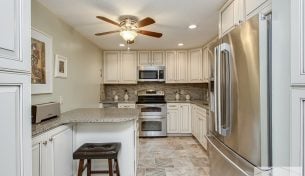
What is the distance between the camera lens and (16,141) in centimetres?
90

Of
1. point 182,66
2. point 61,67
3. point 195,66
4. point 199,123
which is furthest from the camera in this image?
point 182,66

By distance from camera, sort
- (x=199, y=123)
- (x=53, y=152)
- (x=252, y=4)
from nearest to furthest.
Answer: (x=252, y=4), (x=53, y=152), (x=199, y=123)

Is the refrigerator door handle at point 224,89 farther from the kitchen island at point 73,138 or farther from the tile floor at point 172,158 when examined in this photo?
the tile floor at point 172,158

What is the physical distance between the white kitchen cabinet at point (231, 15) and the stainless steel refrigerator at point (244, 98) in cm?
36

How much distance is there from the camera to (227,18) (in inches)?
94.6

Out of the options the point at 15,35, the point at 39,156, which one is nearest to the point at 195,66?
the point at 39,156

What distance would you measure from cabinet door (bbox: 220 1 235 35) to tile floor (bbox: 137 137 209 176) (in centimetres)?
207

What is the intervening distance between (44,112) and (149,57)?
3.77m

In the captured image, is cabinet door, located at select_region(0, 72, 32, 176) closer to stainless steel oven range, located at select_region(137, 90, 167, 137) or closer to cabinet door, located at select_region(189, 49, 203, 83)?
stainless steel oven range, located at select_region(137, 90, 167, 137)

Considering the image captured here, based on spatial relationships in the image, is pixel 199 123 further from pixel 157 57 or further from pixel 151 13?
pixel 151 13

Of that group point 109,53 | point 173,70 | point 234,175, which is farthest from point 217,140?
point 109,53

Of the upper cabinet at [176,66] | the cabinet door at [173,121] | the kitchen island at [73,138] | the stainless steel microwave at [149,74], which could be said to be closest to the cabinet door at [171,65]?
the upper cabinet at [176,66]

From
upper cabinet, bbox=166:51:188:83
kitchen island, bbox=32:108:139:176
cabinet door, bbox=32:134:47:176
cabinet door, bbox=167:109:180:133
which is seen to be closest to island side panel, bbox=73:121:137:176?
Answer: kitchen island, bbox=32:108:139:176
